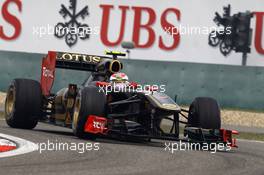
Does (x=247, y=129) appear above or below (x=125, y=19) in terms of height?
below

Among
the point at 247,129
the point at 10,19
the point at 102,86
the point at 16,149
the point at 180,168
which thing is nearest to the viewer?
the point at 180,168

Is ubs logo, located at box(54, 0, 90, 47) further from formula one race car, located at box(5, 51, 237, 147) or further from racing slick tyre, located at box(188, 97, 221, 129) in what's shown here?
racing slick tyre, located at box(188, 97, 221, 129)

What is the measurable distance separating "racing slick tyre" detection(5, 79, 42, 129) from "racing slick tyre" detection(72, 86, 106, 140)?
1.78 metres

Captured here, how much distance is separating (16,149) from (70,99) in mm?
3961

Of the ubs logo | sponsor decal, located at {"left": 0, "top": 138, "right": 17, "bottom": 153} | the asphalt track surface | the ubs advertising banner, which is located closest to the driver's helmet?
the asphalt track surface

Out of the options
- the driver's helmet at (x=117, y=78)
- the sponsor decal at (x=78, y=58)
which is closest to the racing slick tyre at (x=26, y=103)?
the sponsor decal at (x=78, y=58)

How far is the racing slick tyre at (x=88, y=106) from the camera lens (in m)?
14.2

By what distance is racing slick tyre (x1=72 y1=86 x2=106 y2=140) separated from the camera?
14.2 meters

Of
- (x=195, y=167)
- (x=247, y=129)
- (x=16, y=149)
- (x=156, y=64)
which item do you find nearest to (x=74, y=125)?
(x=16, y=149)

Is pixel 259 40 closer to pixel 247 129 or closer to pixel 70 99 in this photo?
pixel 247 129

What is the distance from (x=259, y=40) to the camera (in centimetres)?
3569

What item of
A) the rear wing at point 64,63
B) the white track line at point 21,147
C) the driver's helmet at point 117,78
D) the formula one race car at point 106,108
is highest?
the rear wing at point 64,63

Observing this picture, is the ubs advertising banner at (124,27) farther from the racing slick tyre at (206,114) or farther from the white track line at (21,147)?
the white track line at (21,147)

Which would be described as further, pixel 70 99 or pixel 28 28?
pixel 28 28
